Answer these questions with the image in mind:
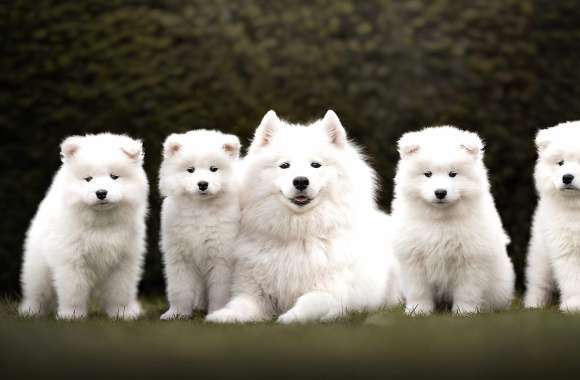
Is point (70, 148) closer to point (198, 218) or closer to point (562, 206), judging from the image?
point (198, 218)

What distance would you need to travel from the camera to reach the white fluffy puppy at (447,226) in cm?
597

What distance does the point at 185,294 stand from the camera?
6.10 meters

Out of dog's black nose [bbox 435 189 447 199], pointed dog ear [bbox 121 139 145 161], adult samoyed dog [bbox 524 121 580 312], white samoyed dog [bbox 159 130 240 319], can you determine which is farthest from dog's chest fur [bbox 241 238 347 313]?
adult samoyed dog [bbox 524 121 580 312]

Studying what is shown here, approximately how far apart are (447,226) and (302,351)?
76.1 inches

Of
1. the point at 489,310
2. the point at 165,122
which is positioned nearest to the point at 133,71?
the point at 165,122

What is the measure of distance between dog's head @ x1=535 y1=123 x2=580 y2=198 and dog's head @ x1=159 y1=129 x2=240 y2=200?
2129 mm

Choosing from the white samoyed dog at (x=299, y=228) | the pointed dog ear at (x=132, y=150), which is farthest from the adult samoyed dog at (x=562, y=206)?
the pointed dog ear at (x=132, y=150)

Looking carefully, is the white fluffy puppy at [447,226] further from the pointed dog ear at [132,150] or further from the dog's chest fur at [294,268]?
the pointed dog ear at [132,150]

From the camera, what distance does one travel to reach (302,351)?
14.8ft

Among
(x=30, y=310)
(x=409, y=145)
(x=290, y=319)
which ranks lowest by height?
(x=30, y=310)

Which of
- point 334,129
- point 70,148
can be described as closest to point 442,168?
point 334,129

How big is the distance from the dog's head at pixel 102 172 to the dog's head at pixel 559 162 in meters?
2.78

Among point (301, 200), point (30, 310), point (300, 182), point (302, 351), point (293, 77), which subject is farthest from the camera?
point (293, 77)

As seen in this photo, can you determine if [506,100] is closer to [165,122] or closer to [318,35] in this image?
[318,35]
